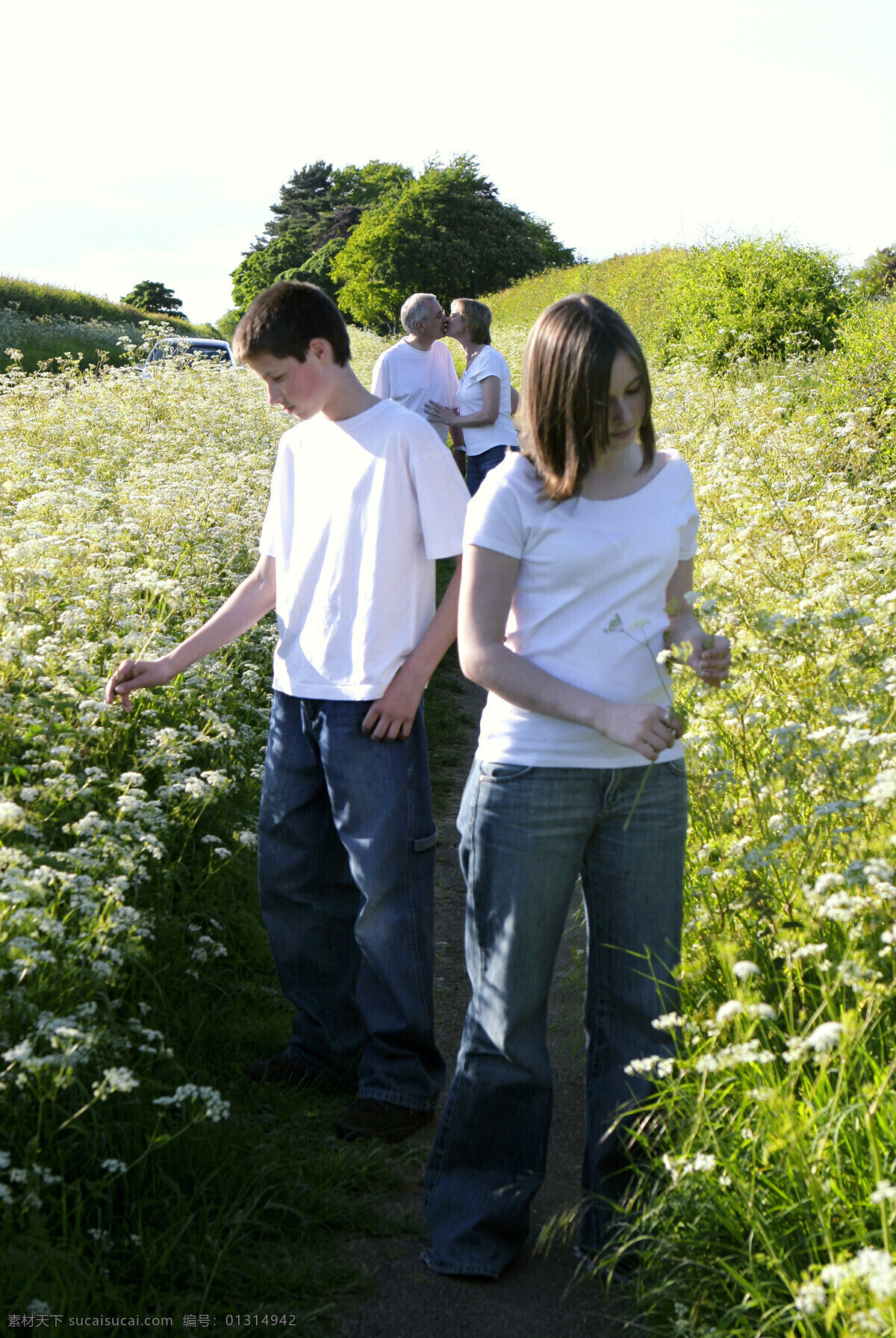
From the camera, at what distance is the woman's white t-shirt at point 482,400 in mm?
7793

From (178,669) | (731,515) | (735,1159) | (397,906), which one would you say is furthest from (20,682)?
(731,515)

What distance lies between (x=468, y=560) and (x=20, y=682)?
187 cm

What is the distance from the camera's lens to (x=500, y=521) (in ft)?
7.43

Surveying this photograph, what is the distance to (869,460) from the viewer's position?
7.56 meters

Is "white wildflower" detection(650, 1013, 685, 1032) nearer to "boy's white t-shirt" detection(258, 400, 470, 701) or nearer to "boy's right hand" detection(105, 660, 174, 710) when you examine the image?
"boy's white t-shirt" detection(258, 400, 470, 701)

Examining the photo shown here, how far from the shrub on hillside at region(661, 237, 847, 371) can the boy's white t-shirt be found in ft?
34.4

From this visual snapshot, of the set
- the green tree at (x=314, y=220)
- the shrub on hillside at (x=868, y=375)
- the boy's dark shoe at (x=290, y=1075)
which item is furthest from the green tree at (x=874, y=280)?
the green tree at (x=314, y=220)

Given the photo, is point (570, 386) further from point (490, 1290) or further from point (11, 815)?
point (490, 1290)

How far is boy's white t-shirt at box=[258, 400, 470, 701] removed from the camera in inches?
118

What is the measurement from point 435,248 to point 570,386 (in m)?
48.4

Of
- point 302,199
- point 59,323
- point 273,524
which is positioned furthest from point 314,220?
point 273,524

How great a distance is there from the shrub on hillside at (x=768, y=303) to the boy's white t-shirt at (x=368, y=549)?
1048cm

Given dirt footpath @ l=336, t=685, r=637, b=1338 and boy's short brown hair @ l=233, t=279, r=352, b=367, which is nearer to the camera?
dirt footpath @ l=336, t=685, r=637, b=1338

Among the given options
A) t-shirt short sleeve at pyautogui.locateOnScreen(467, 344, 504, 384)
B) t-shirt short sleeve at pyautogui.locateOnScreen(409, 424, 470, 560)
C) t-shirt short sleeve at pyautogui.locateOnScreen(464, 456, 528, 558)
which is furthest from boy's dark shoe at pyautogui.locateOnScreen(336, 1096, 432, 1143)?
t-shirt short sleeve at pyautogui.locateOnScreen(467, 344, 504, 384)
